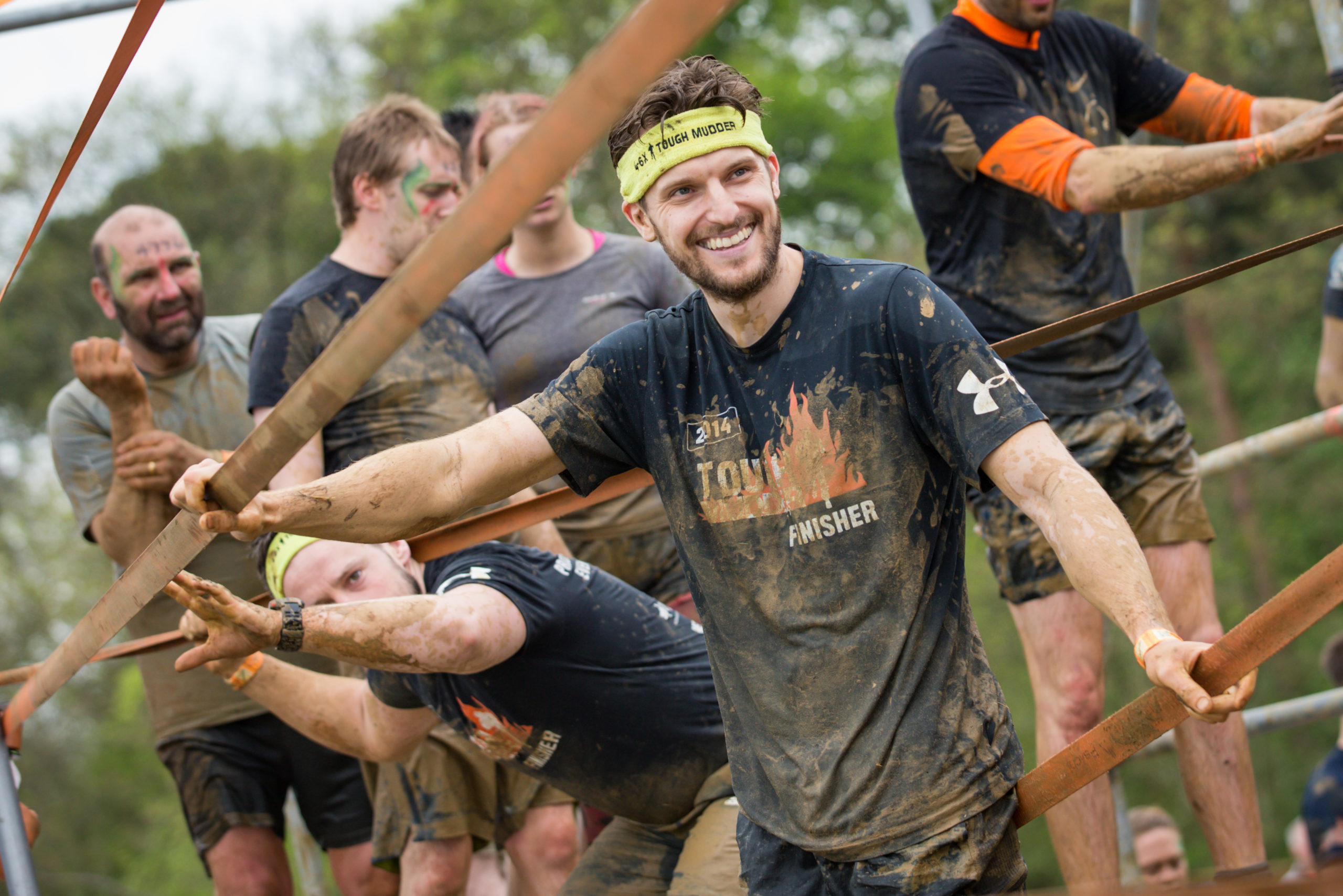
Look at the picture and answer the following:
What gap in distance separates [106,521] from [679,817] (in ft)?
6.53

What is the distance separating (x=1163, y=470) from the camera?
3.18 metres

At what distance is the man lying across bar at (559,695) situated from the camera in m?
2.89

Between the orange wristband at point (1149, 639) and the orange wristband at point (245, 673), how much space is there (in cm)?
199

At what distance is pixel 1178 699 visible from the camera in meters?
1.85

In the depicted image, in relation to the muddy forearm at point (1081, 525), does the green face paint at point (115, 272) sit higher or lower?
higher

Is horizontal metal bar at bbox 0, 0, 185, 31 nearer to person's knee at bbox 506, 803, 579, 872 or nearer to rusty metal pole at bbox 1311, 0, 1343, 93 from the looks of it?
person's knee at bbox 506, 803, 579, 872

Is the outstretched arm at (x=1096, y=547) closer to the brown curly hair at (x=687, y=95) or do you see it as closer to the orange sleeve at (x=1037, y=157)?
the brown curly hair at (x=687, y=95)

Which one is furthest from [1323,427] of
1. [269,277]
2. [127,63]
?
[269,277]

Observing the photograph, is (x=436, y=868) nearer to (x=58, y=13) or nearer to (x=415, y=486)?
(x=415, y=486)

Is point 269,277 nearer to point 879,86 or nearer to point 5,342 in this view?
point 5,342

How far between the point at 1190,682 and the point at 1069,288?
5.40 feet

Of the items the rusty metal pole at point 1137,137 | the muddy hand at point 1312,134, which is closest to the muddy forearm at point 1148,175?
the muddy hand at point 1312,134

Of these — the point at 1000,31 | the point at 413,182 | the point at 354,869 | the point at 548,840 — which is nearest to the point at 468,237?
the point at 1000,31

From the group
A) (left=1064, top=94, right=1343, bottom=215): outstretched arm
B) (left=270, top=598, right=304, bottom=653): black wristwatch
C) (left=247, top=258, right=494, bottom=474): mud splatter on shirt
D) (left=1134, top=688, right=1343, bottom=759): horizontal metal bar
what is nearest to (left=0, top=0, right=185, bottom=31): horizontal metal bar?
(left=247, top=258, right=494, bottom=474): mud splatter on shirt
